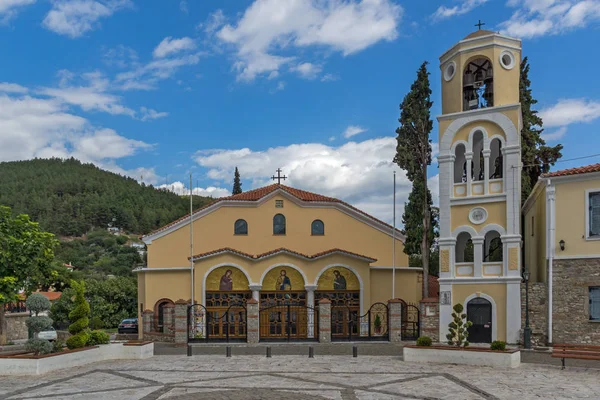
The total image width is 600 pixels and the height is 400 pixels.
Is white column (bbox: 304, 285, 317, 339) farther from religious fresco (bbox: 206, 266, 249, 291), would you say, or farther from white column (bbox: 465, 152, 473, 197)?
white column (bbox: 465, 152, 473, 197)

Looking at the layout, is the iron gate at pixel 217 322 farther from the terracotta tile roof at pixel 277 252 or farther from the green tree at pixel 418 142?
the green tree at pixel 418 142

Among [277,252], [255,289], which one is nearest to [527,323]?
[277,252]

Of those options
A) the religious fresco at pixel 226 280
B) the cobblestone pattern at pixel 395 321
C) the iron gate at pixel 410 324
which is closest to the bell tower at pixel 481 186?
the cobblestone pattern at pixel 395 321

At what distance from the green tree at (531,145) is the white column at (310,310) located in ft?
43.0

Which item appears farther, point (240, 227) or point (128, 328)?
point (128, 328)

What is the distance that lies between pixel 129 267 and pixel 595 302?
256 feet

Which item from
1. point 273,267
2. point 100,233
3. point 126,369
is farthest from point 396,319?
point 100,233

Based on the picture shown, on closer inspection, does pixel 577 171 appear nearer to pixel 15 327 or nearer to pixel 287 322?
pixel 287 322

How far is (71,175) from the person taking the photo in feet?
399

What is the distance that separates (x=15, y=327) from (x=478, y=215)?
31626 millimetres

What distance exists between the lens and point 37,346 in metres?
18.2

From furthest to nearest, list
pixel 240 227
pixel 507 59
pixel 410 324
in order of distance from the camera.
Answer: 1. pixel 240 227
2. pixel 410 324
3. pixel 507 59

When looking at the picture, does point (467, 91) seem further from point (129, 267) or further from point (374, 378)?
point (129, 267)

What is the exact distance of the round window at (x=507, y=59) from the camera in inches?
972
